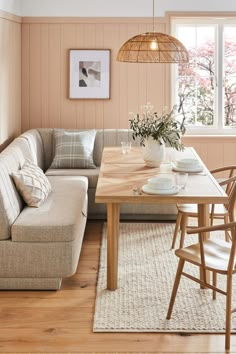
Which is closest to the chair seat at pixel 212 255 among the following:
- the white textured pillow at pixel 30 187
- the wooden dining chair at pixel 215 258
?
the wooden dining chair at pixel 215 258

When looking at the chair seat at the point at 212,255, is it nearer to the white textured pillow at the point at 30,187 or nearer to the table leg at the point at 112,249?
the table leg at the point at 112,249

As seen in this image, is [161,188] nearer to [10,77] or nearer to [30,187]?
[30,187]

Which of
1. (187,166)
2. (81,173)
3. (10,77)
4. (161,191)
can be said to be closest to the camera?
(161,191)

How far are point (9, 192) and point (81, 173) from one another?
1761mm

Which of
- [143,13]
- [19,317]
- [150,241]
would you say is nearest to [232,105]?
[143,13]

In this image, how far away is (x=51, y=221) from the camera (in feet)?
13.7

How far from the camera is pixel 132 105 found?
688cm

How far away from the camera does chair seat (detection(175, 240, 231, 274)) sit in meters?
3.42

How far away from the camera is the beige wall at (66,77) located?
22.1ft

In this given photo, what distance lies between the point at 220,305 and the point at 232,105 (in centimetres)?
362

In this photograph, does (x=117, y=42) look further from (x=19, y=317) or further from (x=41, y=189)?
(x=19, y=317)

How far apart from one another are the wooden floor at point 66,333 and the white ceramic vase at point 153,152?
114 cm

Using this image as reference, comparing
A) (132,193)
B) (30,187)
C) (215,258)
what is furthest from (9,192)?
(215,258)

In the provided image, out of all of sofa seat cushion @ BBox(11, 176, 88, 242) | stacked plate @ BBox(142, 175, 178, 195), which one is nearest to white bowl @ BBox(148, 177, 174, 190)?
stacked plate @ BBox(142, 175, 178, 195)
